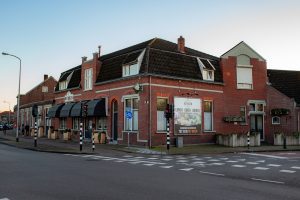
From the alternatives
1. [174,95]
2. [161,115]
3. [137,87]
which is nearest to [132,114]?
[161,115]

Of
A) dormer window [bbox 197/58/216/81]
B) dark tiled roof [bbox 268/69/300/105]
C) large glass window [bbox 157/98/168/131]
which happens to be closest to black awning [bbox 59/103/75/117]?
large glass window [bbox 157/98/168/131]

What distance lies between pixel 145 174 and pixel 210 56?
83.4 feet

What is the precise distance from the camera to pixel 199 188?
1044cm

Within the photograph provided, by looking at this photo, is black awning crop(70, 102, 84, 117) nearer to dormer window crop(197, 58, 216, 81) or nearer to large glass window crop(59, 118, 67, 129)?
large glass window crop(59, 118, 67, 129)

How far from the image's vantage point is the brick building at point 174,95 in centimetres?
2959

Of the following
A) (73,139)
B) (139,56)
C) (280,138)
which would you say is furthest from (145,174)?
(73,139)

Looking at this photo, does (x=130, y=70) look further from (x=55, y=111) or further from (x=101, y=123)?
(x=55, y=111)

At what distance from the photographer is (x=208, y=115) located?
33.4 metres

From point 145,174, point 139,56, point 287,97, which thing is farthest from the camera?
point 287,97

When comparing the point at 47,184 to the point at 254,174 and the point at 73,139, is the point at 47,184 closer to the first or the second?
the point at 254,174

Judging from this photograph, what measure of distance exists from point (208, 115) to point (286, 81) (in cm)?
1341

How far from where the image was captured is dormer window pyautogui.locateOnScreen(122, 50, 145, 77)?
29859mm

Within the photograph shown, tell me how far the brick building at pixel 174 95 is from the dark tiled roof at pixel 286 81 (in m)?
1.01

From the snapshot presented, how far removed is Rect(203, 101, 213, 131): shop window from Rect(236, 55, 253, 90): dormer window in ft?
13.7
